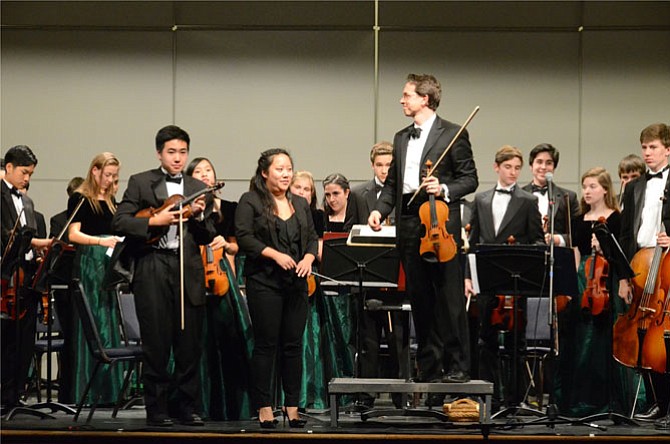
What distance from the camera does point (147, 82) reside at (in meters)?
9.29

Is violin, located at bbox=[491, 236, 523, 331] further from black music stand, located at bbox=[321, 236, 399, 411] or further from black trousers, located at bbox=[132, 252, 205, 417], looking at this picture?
black trousers, located at bbox=[132, 252, 205, 417]

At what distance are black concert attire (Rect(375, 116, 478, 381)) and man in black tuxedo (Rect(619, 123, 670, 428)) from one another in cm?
106

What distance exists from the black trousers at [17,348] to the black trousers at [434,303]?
2.20 meters

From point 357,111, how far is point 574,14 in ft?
6.75

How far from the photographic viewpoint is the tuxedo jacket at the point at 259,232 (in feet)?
17.6

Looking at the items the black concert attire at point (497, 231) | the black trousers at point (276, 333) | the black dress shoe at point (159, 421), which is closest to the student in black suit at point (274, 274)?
the black trousers at point (276, 333)

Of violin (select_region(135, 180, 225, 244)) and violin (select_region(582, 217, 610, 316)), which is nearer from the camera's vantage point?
violin (select_region(135, 180, 225, 244))

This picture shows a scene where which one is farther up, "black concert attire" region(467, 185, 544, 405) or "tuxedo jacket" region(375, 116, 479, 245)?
"tuxedo jacket" region(375, 116, 479, 245)

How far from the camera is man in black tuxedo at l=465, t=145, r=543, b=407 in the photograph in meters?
6.14

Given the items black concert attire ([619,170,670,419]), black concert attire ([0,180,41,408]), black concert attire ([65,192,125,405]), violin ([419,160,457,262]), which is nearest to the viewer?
violin ([419,160,457,262])

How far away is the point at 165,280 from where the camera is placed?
5.33 m

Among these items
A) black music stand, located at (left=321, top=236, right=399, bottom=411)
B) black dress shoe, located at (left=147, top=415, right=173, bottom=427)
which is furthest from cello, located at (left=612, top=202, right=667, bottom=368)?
black dress shoe, located at (left=147, top=415, right=173, bottom=427)

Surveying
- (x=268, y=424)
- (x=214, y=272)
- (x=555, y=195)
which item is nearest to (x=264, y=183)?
(x=214, y=272)

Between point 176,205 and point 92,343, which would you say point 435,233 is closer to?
point 176,205
